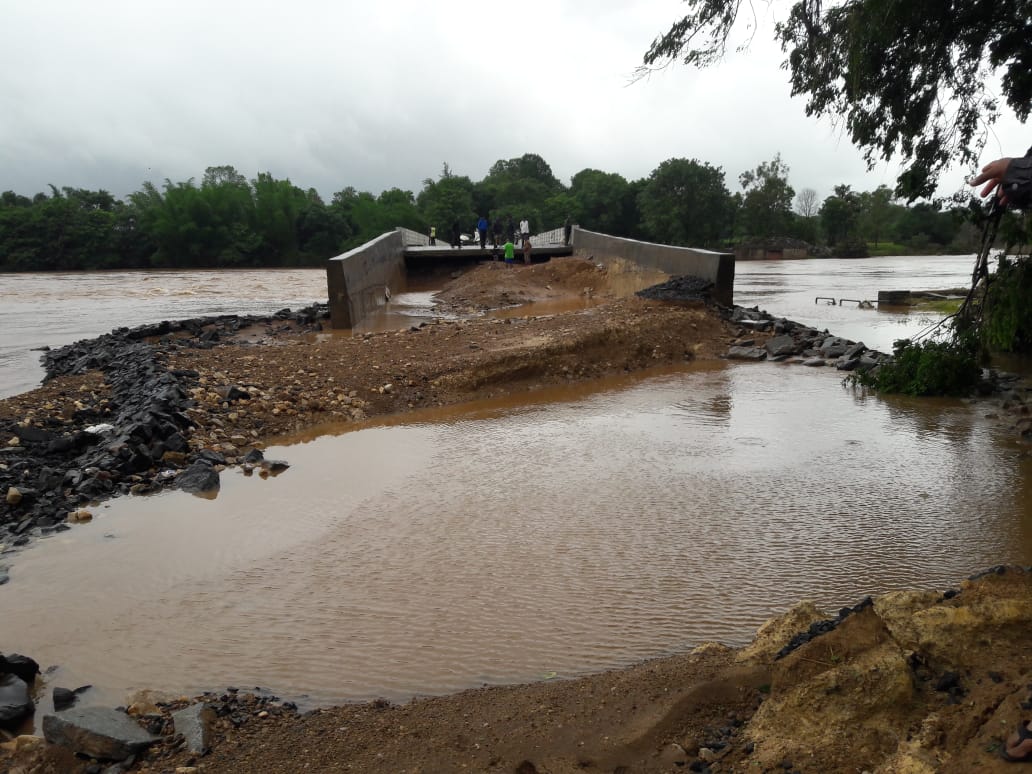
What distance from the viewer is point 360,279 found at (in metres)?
20.0

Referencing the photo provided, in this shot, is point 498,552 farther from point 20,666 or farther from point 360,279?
point 360,279

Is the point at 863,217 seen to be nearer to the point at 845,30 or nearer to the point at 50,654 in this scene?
the point at 845,30

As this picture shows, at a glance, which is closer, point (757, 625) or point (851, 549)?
point (757, 625)

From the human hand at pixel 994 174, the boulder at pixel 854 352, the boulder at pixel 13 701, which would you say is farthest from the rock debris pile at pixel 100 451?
the boulder at pixel 854 352

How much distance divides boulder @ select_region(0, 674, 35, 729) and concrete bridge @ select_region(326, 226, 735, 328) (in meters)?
14.0

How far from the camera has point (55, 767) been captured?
10.2 feet

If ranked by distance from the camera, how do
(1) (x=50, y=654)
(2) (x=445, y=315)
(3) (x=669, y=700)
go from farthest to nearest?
(2) (x=445, y=315)
(1) (x=50, y=654)
(3) (x=669, y=700)

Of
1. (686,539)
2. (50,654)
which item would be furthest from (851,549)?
(50,654)

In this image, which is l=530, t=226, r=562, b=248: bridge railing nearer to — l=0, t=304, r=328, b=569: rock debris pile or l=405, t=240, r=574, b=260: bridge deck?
l=405, t=240, r=574, b=260: bridge deck

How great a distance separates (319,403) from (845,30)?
300 inches

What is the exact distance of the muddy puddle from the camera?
13.4 ft

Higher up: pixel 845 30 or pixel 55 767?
pixel 845 30

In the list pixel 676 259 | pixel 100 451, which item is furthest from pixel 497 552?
pixel 676 259

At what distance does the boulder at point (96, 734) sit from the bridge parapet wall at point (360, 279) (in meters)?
14.6
